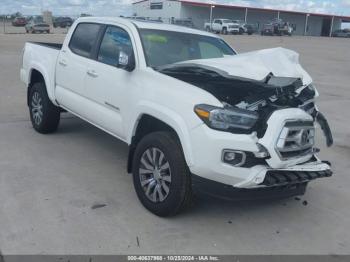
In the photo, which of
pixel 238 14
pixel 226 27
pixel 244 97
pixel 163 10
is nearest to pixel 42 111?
pixel 244 97

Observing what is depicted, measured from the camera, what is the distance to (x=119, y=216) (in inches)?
171

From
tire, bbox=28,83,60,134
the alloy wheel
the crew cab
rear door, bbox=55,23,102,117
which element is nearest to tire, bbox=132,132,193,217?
the alloy wheel

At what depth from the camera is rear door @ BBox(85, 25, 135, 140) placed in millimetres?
4943

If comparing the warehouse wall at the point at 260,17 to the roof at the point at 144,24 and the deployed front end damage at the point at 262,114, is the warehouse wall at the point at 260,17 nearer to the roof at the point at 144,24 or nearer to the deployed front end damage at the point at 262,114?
the roof at the point at 144,24

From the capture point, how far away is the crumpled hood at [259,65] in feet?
14.3

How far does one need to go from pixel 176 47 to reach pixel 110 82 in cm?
91

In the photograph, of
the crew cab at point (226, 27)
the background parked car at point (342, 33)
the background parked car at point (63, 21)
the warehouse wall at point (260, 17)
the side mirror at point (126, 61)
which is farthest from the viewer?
the warehouse wall at point (260, 17)

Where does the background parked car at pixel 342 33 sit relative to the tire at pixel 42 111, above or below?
below

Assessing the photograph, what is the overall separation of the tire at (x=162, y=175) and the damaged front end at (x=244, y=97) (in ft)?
1.55

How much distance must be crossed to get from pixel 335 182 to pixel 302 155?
172cm

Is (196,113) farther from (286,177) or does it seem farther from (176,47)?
(176,47)

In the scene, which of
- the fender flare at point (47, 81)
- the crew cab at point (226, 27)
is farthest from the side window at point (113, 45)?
the crew cab at point (226, 27)

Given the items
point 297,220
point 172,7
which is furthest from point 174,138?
point 172,7

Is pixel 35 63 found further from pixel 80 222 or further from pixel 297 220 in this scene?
pixel 297 220
